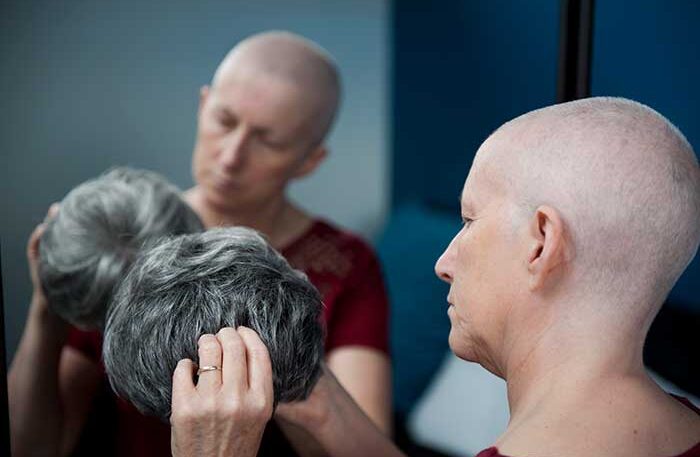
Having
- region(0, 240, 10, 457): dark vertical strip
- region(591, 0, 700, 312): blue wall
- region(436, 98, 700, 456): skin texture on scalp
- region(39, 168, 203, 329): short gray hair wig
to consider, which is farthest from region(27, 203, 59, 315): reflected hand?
region(591, 0, 700, 312): blue wall

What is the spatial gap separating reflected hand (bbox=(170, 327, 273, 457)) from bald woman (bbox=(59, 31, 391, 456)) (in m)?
0.70

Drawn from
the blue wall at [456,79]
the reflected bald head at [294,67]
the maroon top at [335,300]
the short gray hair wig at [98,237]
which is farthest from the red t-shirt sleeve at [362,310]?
the blue wall at [456,79]

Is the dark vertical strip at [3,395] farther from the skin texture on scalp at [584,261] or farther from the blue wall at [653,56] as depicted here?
the blue wall at [653,56]

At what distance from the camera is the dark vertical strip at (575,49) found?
4.14 feet

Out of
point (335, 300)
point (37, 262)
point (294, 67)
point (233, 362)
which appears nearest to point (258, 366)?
point (233, 362)

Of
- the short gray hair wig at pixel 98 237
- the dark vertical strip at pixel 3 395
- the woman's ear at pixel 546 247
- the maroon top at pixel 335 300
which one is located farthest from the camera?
the maroon top at pixel 335 300

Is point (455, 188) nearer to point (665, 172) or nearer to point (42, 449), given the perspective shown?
point (42, 449)

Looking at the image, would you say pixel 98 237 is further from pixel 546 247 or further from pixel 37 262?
pixel 546 247

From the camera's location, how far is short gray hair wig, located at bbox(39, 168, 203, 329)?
1124 mm

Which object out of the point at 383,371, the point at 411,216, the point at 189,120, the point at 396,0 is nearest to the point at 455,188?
the point at 411,216

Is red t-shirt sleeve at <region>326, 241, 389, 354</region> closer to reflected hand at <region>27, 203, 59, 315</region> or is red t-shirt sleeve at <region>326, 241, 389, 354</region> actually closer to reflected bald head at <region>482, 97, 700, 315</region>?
reflected hand at <region>27, 203, 59, 315</region>

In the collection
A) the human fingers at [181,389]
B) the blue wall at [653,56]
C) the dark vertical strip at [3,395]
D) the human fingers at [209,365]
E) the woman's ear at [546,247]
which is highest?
the blue wall at [653,56]

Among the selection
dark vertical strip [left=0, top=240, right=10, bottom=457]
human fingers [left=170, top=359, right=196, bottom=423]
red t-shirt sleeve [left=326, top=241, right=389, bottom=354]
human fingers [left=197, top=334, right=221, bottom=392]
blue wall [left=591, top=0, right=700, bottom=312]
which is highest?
blue wall [left=591, top=0, right=700, bottom=312]

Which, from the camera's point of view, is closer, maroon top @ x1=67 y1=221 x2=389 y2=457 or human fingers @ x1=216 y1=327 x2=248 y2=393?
human fingers @ x1=216 y1=327 x2=248 y2=393
